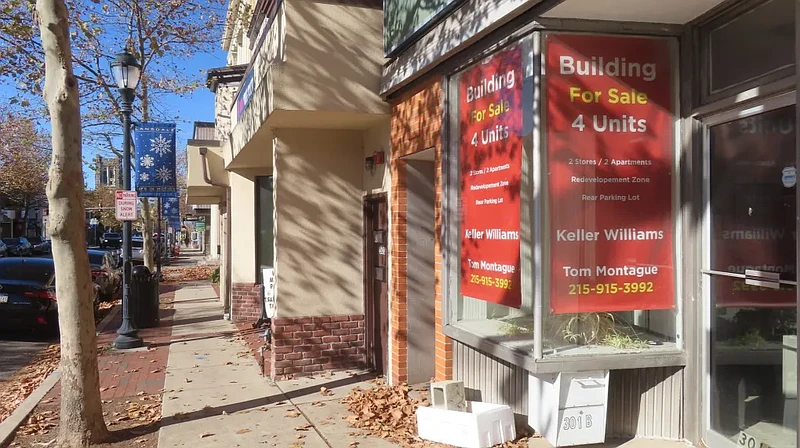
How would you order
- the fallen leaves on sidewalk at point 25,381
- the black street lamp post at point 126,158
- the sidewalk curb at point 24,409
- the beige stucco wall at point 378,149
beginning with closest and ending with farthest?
the sidewalk curb at point 24,409, the fallen leaves on sidewalk at point 25,381, the beige stucco wall at point 378,149, the black street lamp post at point 126,158

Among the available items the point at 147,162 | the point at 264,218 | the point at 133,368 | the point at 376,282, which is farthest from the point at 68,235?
the point at 147,162

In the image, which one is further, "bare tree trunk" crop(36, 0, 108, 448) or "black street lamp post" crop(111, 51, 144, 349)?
"black street lamp post" crop(111, 51, 144, 349)

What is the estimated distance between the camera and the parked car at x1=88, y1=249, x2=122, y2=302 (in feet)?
55.9

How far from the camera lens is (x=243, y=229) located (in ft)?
39.7

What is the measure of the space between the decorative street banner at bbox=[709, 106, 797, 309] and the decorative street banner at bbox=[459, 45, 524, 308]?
1.33 m

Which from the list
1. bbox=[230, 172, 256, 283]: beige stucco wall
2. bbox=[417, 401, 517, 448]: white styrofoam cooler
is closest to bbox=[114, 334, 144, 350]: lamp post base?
bbox=[230, 172, 256, 283]: beige stucco wall

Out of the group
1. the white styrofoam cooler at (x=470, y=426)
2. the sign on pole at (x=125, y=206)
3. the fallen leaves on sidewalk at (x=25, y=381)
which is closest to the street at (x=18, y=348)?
the fallen leaves on sidewalk at (x=25, y=381)

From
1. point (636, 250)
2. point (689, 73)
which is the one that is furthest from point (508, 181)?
point (689, 73)

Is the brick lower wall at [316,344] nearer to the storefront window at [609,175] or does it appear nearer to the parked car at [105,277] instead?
the storefront window at [609,175]

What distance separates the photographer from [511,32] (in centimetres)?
474

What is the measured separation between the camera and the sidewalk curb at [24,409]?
585cm

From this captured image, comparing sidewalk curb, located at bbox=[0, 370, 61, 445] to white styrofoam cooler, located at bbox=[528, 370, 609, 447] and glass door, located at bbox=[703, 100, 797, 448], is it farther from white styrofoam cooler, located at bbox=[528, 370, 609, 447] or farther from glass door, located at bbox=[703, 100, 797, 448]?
glass door, located at bbox=[703, 100, 797, 448]

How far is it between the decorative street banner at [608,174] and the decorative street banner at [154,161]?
10525 mm

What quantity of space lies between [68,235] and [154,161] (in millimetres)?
8419
